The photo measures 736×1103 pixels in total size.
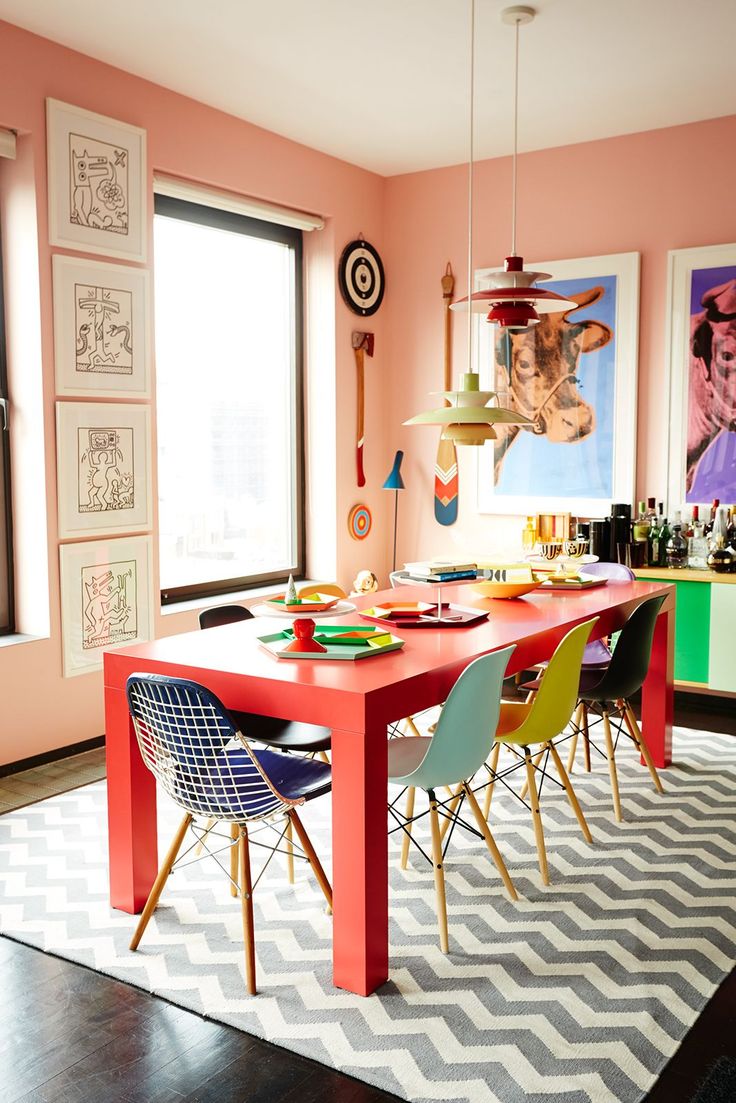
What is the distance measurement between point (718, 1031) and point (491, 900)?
0.80m

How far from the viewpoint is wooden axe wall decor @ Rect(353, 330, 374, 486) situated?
595 centimetres

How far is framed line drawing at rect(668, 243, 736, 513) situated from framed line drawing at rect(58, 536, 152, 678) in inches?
108

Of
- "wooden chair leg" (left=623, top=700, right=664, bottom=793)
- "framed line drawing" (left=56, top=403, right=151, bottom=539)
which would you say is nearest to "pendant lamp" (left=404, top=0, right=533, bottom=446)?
"wooden chair leg" (left=623, top=700, right=664, bottom=793)

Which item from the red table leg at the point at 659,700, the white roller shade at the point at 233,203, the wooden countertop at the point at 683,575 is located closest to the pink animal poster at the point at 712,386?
the wooden countertop at the point at 683,575

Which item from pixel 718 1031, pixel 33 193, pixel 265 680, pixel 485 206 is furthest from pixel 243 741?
pixel 485 206

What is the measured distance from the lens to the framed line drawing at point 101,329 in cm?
416

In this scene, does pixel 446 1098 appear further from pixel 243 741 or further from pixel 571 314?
pixel 571 314

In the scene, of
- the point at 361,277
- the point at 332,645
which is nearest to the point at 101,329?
the point at 361,277

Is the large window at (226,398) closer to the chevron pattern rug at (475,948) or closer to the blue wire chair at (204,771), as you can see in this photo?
the chevron pattern rug at (475,948)

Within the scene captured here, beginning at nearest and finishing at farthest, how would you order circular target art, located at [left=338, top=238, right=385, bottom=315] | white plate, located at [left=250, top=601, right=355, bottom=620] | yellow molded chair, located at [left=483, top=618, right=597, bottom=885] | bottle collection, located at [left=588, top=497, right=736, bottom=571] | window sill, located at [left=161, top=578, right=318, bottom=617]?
yellow molded chair, located at [left=483, top=618, right=597, bottom=885] < white plate, located at [left=250, top=601, right=355, bottom=620] < window sill, located at [left=161, top=578, right=318, bottom=617] < bottle collection, located at [left=588, top=497, right=736, bottom=571] < circular target art, located at [left=338, top=238, right=385, bottom=315]

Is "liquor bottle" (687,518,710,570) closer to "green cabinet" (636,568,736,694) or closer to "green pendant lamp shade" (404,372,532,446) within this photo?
"green cabinet" (636,568,736,694)

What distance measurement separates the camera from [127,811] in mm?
2854

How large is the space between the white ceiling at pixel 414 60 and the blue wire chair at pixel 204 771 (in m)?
2.67

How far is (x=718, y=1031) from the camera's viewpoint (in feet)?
7.62
